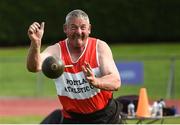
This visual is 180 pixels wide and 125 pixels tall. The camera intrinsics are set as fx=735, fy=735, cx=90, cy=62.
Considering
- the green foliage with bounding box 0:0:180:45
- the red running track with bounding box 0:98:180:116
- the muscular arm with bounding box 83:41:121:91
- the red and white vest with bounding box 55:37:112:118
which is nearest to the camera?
the muscular arm with bounding box 83:41:121:91

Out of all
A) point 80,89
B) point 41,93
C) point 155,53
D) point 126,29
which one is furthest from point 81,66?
point 126,29

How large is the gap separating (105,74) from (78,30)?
1.64 ft

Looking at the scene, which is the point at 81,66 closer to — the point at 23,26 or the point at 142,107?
the point at 142,107

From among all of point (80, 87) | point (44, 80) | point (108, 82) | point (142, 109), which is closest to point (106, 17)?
point (44, 80)

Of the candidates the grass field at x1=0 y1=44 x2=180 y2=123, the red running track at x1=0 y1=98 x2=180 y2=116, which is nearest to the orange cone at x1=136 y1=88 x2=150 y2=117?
the grass field at x1=0 y1=44 x2=180 y2=123

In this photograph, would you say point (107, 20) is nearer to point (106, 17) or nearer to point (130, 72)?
point (106, 17)

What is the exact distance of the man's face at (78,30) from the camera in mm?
7031

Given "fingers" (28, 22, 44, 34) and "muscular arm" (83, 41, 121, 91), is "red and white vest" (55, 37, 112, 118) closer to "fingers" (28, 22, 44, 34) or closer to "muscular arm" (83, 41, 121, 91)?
"muscular arm" (83, 41, 121, 91)

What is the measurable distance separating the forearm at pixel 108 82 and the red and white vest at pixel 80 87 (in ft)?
0.69

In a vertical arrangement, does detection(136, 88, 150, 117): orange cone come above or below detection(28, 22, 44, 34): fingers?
below

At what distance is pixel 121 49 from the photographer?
3544 cm

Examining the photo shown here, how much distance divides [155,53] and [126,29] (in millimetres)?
3885

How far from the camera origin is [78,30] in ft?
23.0

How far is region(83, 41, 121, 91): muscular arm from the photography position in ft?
22.1
